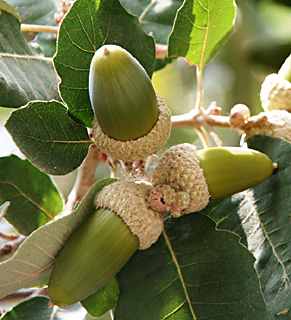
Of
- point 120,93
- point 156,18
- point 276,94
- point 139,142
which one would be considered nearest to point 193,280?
point 139,142

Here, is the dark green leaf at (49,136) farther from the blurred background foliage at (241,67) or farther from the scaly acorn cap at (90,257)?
the blurred background foliage at (241,67)

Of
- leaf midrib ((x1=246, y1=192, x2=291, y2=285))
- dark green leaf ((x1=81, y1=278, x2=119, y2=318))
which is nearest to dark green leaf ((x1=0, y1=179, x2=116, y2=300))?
dark green leaf ((x1=81, y1=278, x2=119, y2=318))

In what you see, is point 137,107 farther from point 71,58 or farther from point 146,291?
point 146,291

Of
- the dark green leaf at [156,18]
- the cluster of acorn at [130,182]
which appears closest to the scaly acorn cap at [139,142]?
the cluster of acorn at [130,182]

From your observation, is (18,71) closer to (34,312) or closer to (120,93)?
(120,93)

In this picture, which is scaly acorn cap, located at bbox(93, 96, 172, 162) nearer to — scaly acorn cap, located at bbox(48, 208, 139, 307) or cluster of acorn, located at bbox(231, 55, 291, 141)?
scaly acorn cap, located at bbox(48, 208, 139, 307)
